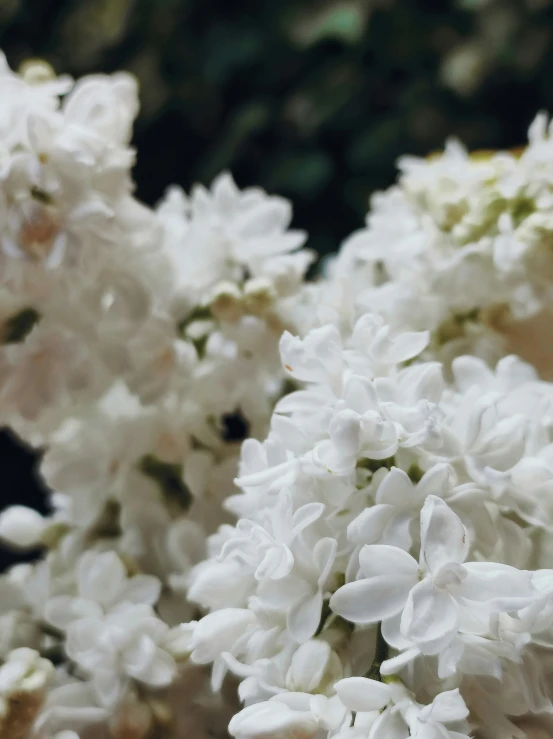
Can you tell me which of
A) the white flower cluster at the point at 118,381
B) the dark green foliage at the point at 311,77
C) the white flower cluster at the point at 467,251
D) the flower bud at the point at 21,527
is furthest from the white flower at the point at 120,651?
the dark green foliage at the point at 311,77

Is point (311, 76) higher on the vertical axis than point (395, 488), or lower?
higher

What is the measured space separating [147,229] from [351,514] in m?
0.22

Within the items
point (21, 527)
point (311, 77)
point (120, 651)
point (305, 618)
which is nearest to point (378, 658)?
point (305, 618)

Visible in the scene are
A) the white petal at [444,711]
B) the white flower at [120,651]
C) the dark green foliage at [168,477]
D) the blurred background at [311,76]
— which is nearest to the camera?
the white petal at [444,711]

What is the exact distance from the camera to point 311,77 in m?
1.05

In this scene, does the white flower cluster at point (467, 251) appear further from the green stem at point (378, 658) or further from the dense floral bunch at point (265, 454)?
the green stem at point (378, 658)

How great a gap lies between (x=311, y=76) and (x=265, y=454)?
779 millimetres

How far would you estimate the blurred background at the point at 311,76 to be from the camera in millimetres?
1040

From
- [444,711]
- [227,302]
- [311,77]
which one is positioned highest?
[311,77]

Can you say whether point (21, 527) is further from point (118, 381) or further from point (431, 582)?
point (431, 582)

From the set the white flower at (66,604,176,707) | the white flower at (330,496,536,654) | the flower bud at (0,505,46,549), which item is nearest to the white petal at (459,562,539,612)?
the white flower at (330,496,536,654)

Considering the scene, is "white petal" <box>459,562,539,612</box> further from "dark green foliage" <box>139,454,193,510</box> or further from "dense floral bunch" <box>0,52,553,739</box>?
"dark green foliage" <box>139,454,193,510</box>

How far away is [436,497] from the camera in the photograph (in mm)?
335

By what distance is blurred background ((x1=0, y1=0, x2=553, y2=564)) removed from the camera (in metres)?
1.04
